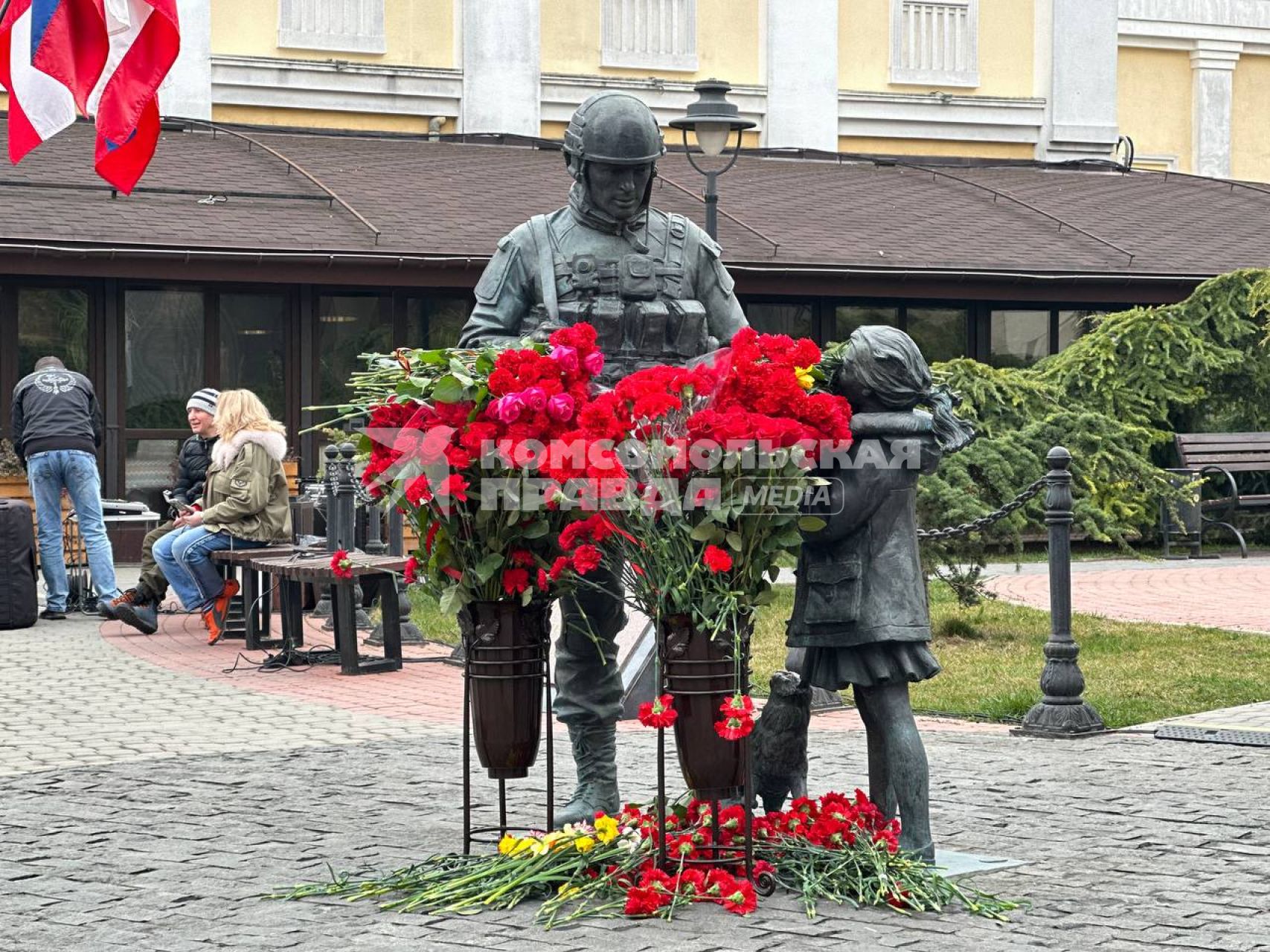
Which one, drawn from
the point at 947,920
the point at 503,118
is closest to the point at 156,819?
the point at 947,920

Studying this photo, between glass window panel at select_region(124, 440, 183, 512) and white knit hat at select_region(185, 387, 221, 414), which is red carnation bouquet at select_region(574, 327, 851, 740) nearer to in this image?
white knit hat at select_region(185, 387, 221, 414)

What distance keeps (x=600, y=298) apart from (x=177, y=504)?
8.31 metres

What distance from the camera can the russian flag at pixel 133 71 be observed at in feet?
28.1

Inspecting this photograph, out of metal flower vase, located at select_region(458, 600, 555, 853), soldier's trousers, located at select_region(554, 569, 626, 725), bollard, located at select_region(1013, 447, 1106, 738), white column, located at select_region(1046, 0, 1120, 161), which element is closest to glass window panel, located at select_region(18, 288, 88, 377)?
bollard, located at select_region(1013, 447, 1106, 738)

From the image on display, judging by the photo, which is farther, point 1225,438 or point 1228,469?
point 1225,438

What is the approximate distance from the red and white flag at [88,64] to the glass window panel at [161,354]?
11.7m

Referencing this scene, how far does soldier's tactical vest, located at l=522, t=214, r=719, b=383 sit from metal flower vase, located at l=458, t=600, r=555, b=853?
3.08ft

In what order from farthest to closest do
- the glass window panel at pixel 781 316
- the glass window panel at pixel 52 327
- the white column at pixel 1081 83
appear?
the white column at pixel 1081 83
the glass window panel at pixel 781 316
the glass window panel at pixel 52 327

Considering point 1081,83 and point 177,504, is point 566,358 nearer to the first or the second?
point 177,504

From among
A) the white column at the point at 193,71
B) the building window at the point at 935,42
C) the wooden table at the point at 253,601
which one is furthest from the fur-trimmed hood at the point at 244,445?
the building window at the point at 935,42

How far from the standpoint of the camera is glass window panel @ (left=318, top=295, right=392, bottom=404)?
2092 centimetres

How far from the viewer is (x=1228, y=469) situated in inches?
790

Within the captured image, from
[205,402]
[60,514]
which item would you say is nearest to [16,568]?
[60,514]

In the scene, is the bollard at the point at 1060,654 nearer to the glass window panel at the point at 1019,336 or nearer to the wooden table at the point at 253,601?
the wooden table at the point at 253,601
